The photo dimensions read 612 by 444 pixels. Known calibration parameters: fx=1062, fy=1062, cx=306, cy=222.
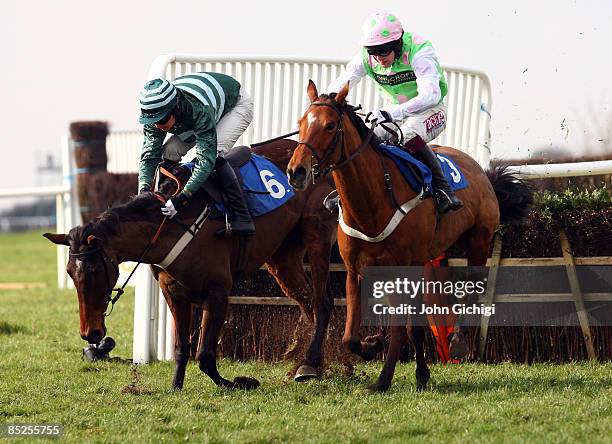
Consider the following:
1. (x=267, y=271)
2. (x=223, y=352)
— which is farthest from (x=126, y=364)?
(x=267, y=271)

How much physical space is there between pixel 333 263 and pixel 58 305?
6072 millimetres

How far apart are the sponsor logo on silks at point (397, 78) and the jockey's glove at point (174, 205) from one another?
5.37 ft

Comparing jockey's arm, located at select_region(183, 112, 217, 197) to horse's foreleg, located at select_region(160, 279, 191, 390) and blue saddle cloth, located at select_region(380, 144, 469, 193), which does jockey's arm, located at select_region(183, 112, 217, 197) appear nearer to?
horse's foreleg, located at select_region(160, 279, 191, 390)

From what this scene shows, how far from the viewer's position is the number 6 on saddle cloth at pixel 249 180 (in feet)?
24.4

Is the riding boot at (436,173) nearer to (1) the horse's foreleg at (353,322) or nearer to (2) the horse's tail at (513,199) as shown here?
(1) the horse's foreleg at (353,322)

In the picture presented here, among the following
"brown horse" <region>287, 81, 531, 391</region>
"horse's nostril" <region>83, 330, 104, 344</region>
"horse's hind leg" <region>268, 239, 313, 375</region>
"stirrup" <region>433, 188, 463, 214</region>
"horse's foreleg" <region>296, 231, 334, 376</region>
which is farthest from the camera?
"horse's hind leg" <region>268, 239, 313, 375</region>

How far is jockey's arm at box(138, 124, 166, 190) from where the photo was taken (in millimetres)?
7648

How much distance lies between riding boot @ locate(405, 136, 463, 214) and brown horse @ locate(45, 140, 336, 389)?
108 centimetres

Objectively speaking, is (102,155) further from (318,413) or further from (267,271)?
(318,413)

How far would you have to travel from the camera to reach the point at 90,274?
266 inches

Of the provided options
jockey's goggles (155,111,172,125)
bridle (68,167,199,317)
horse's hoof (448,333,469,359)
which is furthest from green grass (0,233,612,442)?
jockey's goggles (155,111,172,125)

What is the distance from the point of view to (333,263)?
880 cm

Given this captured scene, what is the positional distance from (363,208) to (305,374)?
1346 mm

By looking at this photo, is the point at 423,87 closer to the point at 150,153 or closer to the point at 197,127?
the point at 197,127
